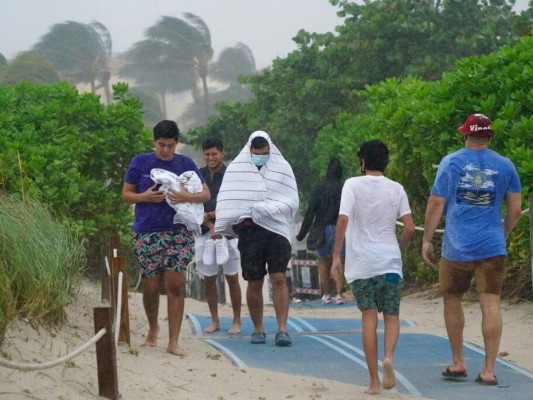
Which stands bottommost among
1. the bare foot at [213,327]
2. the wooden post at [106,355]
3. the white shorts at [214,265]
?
the bare foot at [213,327]

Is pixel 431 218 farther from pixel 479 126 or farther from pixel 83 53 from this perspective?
pixel 83 53

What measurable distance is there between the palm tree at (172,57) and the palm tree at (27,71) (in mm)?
11992

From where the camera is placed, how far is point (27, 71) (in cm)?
Result: 7738

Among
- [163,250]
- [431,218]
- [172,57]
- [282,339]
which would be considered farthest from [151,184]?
[172,57]

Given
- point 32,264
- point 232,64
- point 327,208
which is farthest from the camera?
point 232,64

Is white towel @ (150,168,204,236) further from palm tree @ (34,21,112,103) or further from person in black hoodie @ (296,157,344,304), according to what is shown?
palm tree @ (34,21,112,103)

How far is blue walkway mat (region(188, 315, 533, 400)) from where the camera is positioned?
7.98 meters

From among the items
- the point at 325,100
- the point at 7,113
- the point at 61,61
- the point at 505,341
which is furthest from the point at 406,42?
the point at 61,61

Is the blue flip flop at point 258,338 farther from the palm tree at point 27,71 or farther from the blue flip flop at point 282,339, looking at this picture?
the palm tree at point 27,71

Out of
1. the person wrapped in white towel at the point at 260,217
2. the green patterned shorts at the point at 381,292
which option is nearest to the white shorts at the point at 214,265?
the person wrapped in white towel at the point at 260,217

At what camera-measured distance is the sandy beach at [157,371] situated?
683 cm

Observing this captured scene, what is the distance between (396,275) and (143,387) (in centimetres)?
183

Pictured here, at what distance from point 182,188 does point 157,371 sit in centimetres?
164

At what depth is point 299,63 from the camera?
27688 millimetres
